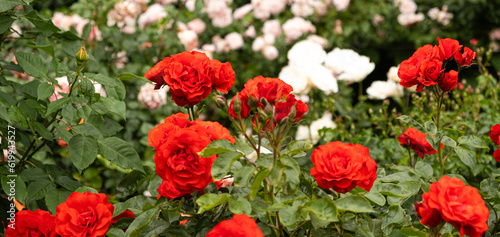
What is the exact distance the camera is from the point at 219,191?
92cm

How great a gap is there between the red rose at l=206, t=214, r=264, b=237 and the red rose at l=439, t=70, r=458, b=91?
628mm

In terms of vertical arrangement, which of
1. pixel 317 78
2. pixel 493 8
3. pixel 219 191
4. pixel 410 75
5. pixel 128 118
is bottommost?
pixel 493 8

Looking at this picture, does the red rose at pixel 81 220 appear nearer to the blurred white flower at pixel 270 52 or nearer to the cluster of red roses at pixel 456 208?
the cluster of red roses at pixel 456 208

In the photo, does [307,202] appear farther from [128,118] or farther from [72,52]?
[128,118]

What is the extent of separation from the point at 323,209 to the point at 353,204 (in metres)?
0.07

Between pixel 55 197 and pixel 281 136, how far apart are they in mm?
701

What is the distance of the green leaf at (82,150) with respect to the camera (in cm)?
106

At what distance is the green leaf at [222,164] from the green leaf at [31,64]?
0.62m

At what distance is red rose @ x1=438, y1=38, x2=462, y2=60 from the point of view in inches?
40.0

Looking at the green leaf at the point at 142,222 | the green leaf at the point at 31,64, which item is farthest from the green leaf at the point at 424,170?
the green leaf at the point at 31,64

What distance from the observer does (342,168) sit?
30.8 inches

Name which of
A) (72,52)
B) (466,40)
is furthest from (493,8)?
(72,52)

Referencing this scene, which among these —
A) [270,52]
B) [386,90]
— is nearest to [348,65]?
[386,90]

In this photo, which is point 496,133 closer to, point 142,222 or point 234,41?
point 142,222
